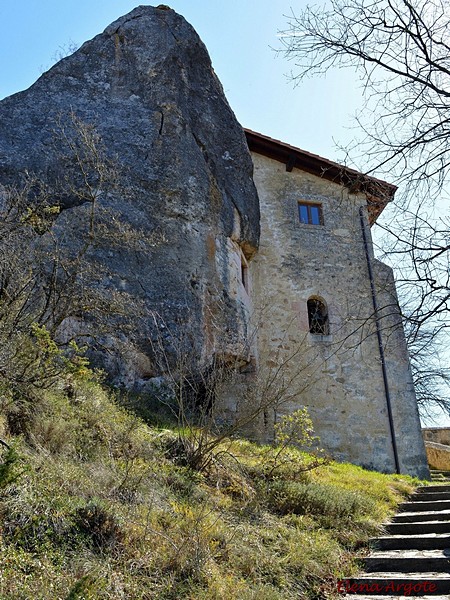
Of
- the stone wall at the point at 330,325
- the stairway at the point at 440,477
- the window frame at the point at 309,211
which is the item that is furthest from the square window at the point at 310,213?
the stairway at the point at 440,477

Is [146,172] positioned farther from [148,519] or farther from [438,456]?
[438,456]

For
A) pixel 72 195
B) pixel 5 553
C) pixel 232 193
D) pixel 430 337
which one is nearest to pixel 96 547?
pixel 5 553

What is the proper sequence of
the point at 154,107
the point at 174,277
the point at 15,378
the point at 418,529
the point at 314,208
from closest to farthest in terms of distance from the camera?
1. the point at 15,378
2. the point at 418,529
3. the point at 174,277
4. the point at 154,107
5. the point at 314,208

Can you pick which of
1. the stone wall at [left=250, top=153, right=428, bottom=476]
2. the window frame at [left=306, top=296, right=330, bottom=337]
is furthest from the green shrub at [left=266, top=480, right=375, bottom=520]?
the window frame at [left=306, top=296, right=330, bottom=337]

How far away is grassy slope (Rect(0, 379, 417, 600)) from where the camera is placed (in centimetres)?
324

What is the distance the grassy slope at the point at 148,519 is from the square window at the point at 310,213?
8112 mm

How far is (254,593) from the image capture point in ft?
11.6

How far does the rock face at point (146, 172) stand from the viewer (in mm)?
7895

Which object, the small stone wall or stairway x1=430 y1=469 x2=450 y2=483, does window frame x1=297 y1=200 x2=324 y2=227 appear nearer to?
stairway x1=430 y1=469 x2=450 y2=483

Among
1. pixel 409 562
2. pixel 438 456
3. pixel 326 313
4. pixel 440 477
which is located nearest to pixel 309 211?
pixel 326 313

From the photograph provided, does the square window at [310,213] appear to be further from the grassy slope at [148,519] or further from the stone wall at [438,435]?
the stone wall at [438,435]

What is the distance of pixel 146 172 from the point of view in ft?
29.8

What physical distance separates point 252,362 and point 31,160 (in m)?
5.44

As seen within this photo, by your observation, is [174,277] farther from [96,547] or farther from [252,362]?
[96,547]
